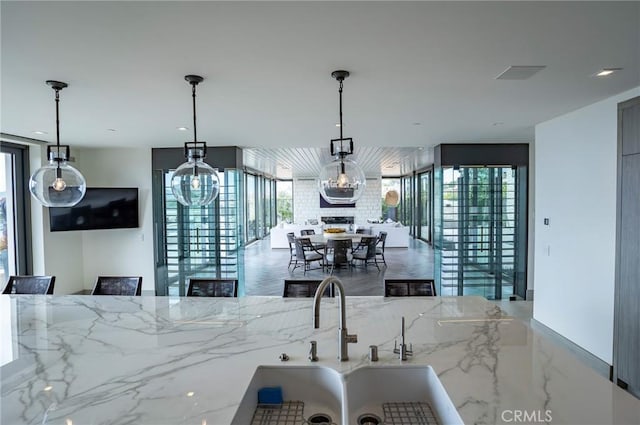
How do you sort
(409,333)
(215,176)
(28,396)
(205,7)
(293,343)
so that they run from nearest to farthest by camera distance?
1. (28,396)
2. (205,7)
3. (293,343)
4. (409,333)
5. (215,176)

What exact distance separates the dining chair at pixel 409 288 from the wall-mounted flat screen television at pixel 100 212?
4.56m

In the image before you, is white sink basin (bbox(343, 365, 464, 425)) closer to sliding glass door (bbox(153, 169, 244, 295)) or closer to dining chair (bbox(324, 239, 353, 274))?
sliding glass door (bbox(153, 169, 244, 295))

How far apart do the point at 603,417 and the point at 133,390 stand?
180 cm

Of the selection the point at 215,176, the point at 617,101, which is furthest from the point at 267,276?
the point at 617,101

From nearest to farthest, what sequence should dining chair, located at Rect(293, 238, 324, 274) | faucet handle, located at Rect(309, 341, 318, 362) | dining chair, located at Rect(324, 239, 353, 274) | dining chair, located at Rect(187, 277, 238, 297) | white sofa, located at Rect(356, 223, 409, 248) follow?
faucet handle, located at Rect(309, 341, 318, 362), dining chair, located at Rect(187, 277, 238, 297), dining chair, located at Rect(324, 239, 353, 274), dining chair, located at Rect(293, 238, 324, 274), white sofa, located at Rect(356, 223, 409, 248)

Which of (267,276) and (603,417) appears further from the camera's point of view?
(267,276)

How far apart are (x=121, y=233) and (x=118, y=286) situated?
3.03m

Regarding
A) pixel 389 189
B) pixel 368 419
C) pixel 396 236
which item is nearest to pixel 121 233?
pixel 368 419

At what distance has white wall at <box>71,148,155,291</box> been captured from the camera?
5848 millimetres

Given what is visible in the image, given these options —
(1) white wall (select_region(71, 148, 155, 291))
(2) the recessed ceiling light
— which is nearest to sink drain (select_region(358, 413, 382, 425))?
(2) the recessed ceiling light

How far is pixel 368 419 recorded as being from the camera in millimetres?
1592

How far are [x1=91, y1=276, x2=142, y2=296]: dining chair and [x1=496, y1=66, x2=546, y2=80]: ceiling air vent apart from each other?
3.39 m

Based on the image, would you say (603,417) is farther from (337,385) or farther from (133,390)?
(133,390)

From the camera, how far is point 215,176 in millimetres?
2566
